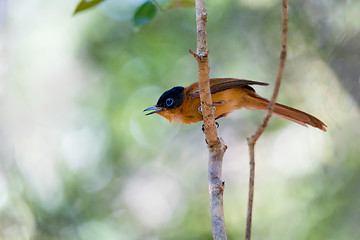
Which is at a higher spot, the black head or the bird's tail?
the black head

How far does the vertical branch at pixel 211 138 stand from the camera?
6.81ft

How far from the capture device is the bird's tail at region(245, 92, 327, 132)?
3.34 metres

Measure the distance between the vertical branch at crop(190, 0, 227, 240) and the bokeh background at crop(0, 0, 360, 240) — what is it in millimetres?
1929

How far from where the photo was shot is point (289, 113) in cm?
364

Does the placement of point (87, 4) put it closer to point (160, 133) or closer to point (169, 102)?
point (169, 102)

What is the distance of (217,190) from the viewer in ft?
7.43

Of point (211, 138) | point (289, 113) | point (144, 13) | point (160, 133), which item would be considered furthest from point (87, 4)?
point (160, 133)

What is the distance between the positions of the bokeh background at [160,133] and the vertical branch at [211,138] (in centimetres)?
193

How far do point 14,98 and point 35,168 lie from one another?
1154 mm

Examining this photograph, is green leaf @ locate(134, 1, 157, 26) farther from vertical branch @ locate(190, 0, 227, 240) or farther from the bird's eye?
the bird's eye

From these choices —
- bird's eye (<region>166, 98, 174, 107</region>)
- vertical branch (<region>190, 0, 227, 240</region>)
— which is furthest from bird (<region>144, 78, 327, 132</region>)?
vertical branch (<region>190, 0, 227, 240</region>)

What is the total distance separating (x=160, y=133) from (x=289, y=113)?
11.3 feet

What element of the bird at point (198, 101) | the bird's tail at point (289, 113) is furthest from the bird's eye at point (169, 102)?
the bird's tail at point (289, 113)

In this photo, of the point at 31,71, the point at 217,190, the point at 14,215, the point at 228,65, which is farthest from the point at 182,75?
the point at 217,190
